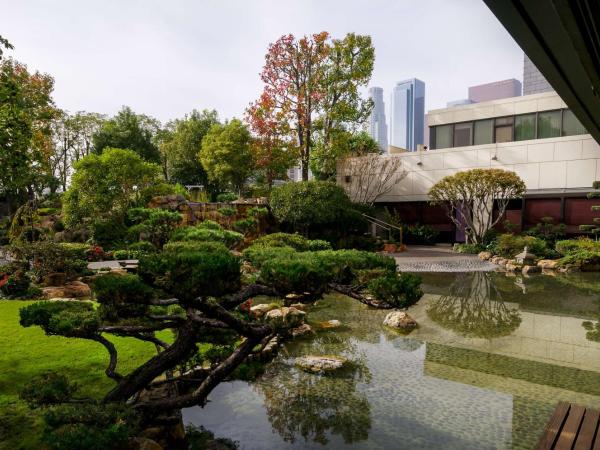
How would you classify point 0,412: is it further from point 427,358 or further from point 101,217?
point 101,217

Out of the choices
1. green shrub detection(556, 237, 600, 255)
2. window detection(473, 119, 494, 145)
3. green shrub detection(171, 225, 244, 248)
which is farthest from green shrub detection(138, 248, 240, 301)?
window detection(473, 119, 494, 145)

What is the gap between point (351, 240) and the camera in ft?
69.9

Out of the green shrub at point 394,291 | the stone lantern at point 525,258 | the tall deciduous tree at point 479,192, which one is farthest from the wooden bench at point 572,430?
the tall deciduous tree at point 479,192

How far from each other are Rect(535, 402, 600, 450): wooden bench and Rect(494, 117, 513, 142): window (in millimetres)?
21974

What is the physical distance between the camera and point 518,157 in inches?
894

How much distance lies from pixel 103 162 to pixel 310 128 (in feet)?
40.0

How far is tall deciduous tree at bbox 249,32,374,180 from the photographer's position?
2480cm

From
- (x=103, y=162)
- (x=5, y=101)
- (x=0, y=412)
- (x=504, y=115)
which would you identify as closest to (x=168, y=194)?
(x=103, y=162)

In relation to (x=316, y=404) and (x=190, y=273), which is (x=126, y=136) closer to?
(x=316, y=404)

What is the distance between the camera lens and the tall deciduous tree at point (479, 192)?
20.1m

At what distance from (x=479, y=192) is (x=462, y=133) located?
6273 mm

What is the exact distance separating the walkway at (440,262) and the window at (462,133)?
8.10m

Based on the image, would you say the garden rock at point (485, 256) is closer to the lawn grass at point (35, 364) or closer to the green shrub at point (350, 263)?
the lawn grass at point (35, 364)

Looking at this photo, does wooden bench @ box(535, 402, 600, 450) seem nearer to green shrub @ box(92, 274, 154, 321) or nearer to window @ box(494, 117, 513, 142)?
green shrub @ box(92, 274, 154, 321)
